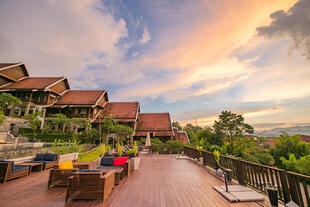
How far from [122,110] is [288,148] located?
2262 cm

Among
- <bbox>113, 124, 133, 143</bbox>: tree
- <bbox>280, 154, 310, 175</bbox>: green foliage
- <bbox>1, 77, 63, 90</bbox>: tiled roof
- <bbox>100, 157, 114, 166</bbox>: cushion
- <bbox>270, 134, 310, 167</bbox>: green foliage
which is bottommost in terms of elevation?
<bbox>280, 154, 310, 175</bbox>: green foliage

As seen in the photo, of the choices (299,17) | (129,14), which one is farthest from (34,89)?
(299,17)

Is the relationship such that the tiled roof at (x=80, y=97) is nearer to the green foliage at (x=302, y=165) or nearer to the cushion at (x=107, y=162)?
the cushion at (x=107, y=162)

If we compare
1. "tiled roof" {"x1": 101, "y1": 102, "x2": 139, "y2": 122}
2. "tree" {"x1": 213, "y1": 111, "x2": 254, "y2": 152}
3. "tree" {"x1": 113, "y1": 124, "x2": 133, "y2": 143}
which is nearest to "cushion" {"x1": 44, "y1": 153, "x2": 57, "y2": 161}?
"tree" {"x1": 113, "y1": 124, "x2": 133, "y2": 143}

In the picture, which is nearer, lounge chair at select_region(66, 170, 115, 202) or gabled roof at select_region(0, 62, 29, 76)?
lounge chair at select_region(66, 170, 115, 202)

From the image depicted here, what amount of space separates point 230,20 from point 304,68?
186 inches

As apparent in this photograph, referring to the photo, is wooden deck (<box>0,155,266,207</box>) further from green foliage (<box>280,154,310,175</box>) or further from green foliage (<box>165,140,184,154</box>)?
green foliage (<box>280,154,310,175</box>)

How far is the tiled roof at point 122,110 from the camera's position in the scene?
21389 millimetres

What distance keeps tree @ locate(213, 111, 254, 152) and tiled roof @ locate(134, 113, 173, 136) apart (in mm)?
9111

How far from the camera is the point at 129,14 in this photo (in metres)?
8.93

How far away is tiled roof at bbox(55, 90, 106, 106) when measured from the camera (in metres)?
20.9

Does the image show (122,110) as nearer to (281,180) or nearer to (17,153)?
(17,153)

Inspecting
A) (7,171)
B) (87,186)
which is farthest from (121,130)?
(87,186)

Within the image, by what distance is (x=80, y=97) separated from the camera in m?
22.1
